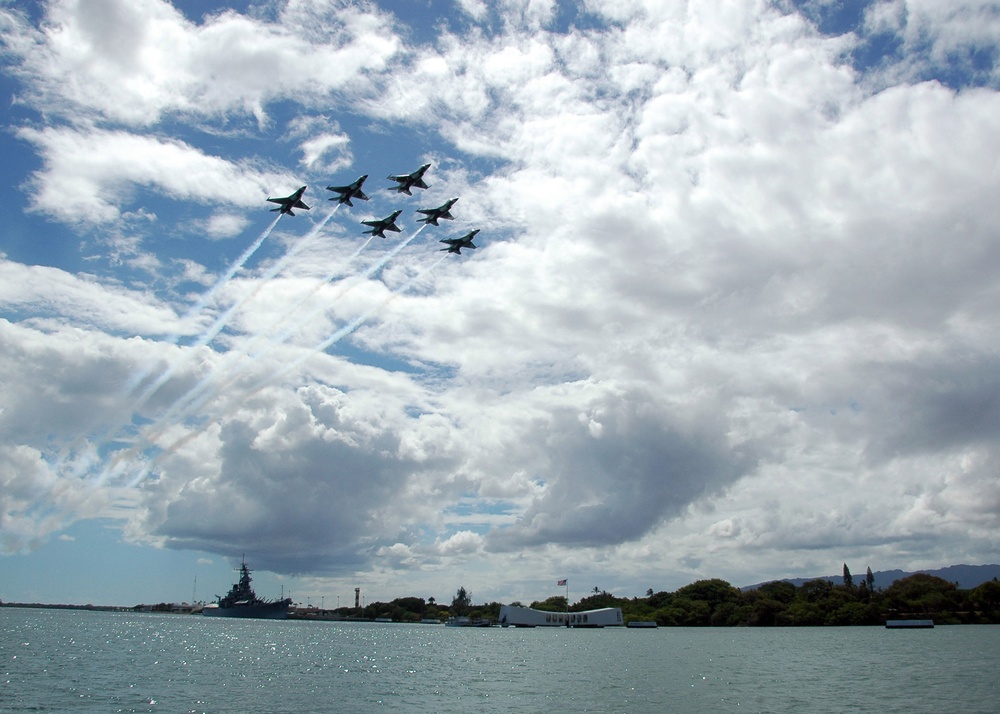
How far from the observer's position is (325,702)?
59094 millimetres

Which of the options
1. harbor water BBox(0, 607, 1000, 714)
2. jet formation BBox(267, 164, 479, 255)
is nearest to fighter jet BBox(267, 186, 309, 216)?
jet formation BBox(267, 164, 479, 255)

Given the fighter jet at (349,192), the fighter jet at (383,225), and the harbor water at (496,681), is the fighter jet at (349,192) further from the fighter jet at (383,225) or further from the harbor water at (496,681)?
the harbor water at (496,681)

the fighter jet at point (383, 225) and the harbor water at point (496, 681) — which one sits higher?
the fighter jet at point (383, 225)

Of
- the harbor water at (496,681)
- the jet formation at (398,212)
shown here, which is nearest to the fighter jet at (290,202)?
the jet formation at (398,212)

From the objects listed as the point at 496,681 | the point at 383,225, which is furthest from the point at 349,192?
the point at 496,681

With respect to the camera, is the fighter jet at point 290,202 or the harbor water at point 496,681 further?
the fighter jet at point 290,202

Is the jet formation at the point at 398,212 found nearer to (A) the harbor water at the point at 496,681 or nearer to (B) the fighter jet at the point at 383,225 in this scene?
(B) the fighter jet at the point at 383,225

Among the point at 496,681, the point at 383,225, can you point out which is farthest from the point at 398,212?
the point at 496,681

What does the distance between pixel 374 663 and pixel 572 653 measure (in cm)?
3704

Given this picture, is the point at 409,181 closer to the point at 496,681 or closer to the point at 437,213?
the point at 437,213

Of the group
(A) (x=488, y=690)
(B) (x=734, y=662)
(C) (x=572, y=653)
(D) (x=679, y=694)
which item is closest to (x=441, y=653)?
(C) (x=572, y=653)

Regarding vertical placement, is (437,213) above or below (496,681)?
above

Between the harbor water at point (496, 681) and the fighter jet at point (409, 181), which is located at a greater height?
the fighter jet at point (409, 181)

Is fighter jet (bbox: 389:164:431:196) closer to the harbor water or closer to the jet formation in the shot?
the jet formation
